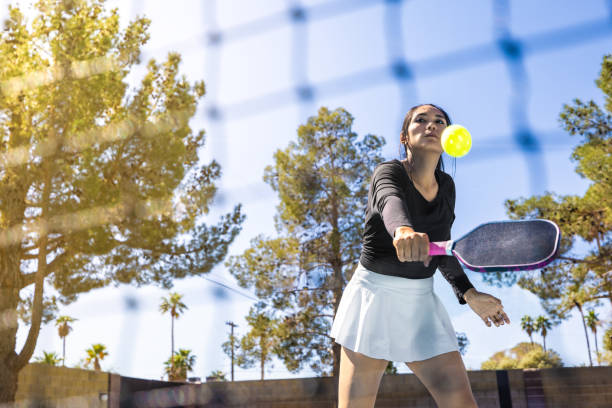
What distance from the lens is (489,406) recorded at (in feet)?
39.5

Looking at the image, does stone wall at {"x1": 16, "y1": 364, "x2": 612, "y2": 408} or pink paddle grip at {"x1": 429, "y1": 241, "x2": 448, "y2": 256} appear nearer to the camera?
pink paddle grip at {"x1": 429, "y1": 241, "x2": 448, "y2": 256}

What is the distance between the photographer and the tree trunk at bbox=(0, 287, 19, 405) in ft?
33.7

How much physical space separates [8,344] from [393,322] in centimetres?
1028

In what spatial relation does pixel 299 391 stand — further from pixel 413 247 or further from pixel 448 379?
pixel 413 247

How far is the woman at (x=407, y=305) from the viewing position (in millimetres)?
1825

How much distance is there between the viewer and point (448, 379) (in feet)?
6.00

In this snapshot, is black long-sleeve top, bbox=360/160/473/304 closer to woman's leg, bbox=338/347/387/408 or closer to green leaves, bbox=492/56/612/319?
woman's leg, bbox=338/347/387/408

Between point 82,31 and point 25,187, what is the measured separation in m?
2.86

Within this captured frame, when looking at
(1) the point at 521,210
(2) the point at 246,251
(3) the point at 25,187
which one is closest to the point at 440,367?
(3) the point at 25,187

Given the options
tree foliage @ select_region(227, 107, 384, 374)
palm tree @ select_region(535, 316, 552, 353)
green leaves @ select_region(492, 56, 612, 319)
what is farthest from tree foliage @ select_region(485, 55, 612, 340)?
palm tree @ select_region(535, 316, 552, 353)

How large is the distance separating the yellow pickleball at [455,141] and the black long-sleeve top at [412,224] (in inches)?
5.0

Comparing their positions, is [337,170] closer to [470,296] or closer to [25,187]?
[25,187]

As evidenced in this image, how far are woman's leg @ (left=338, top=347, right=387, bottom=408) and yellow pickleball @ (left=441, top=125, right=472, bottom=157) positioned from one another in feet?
2.28

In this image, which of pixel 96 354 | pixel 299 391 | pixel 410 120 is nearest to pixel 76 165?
pixel 299 391
